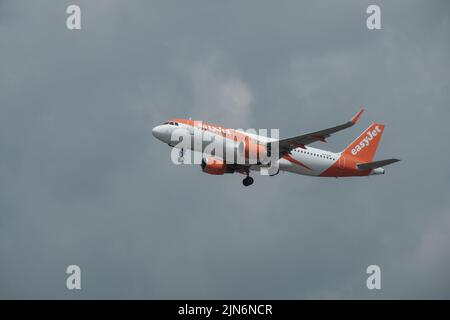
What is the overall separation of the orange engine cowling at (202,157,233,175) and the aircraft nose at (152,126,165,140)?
15.3ft

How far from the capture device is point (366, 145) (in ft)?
297

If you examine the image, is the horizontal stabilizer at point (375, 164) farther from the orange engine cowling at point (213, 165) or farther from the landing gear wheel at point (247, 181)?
the orange engine cowling at point (213, 165)

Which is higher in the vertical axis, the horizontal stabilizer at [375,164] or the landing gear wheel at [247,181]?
the horizontal stabilizer at [375,164]

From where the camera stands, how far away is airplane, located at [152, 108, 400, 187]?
81438 millimetres

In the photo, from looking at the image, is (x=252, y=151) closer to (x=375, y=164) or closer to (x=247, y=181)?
(x=247, y=181)

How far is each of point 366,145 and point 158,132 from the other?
2138cm

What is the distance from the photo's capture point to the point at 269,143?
8269 cm

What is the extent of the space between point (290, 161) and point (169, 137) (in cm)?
1157

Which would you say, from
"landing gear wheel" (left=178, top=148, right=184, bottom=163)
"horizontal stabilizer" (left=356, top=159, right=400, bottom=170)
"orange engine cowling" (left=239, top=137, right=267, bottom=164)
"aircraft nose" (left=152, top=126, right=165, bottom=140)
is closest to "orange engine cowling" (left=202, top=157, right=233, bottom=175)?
"landing gear wheel" (left=178, top=148, right=184, bottom=163)

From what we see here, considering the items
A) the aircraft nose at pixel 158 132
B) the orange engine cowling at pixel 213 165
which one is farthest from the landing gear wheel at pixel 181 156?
the orange engine cowling at pixel 213 165

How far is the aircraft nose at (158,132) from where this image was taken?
81.4 meters

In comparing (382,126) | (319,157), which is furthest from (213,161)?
(382,126)

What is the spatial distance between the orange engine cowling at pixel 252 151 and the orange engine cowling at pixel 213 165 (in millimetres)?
2793

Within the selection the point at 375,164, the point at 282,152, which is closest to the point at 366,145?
the point at 375,164
